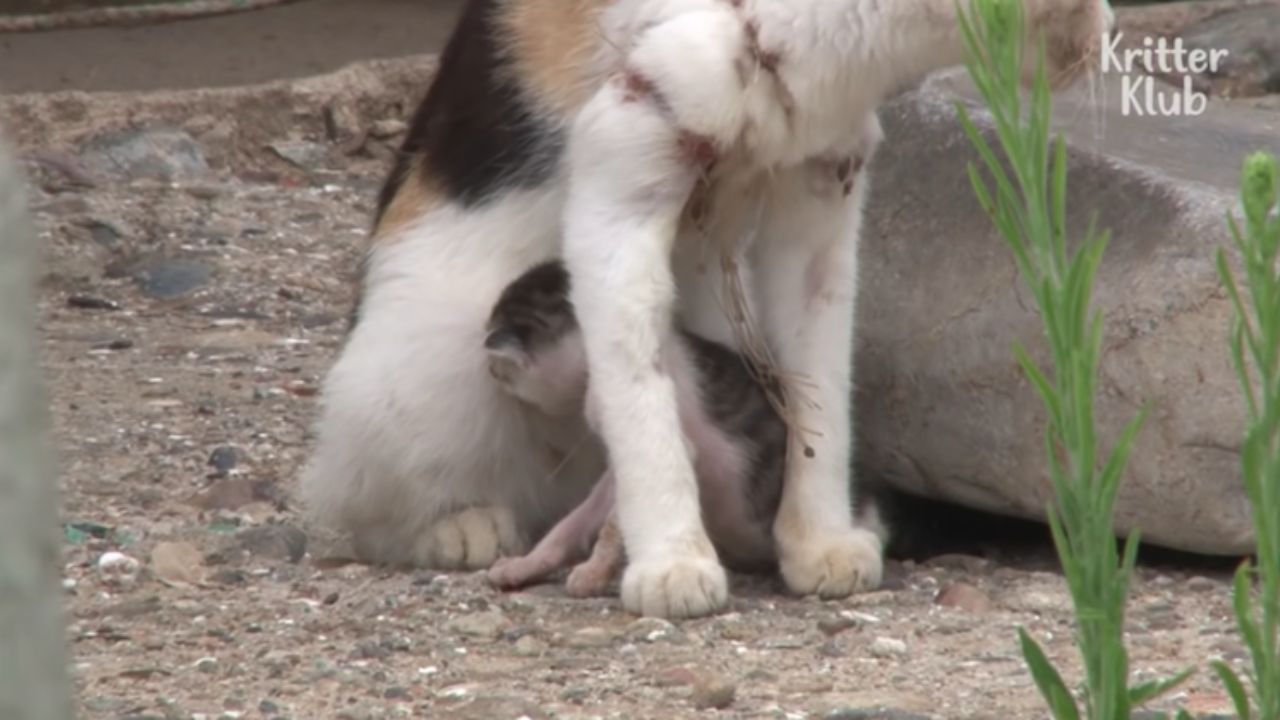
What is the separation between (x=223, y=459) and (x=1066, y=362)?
129 inches

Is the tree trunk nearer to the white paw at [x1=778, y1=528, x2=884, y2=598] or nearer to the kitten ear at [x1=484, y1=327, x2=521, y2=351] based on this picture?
Answer: the white paw at [x1=778, y1=528, x2=884, y2=598]

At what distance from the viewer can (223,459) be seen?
430cm

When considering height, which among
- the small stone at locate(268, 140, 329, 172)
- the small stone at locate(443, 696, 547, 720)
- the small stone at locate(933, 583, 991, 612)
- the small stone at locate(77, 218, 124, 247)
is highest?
the small stone at locate(268, 140, 329, 172)

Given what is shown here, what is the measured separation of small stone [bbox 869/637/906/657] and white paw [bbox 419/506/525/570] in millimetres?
829

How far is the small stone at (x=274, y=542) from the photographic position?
3.66 metres

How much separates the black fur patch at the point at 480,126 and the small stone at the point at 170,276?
215 centimetres

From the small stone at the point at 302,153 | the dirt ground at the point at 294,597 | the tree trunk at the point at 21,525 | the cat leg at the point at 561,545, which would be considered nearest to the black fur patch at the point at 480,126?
the cat leg at the point at 561,545

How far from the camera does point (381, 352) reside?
3592 mm

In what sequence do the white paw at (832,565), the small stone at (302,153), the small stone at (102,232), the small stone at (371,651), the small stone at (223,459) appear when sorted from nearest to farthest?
the small stone at (371,651)
the white paw at (832,565)
the small stone at (223,459)
the small stone at (102,232)
the small stone at (302,153)

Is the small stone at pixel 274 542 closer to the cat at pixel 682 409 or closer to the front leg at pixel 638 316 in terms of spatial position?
the cat at pixel 682 409

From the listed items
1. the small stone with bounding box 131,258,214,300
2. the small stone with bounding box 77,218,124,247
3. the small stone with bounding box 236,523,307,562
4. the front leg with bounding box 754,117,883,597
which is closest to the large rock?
the front leg with bounding box 754,117,883,597

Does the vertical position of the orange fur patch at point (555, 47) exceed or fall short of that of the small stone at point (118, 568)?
it exceeds it

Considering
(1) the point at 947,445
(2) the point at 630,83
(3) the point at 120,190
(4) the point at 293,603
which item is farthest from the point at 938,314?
(3) the point at 120,190

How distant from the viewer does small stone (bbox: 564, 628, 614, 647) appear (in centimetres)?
296
